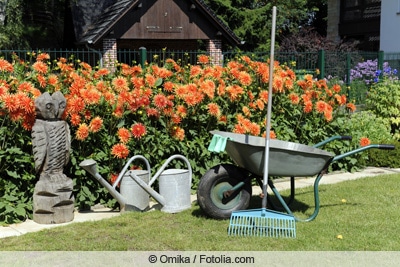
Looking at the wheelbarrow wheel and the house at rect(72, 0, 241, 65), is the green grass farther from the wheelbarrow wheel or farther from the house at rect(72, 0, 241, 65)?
the house at rect(72, 0, 241, 65)

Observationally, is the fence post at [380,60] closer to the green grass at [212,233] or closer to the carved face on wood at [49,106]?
the green grass at [212,233]

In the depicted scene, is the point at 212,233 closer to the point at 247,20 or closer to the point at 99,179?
the point at 99,179

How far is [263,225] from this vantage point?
419 centimetres

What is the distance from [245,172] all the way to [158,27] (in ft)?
46.7

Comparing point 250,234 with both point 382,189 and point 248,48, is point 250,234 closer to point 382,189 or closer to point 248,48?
point 382,189

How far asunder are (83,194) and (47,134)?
820 mm

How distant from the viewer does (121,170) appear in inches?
216

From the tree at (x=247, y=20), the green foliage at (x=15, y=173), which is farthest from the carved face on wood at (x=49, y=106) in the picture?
the tree at (x=247, y=20)

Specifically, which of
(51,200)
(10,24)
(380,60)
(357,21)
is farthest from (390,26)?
(51,200)

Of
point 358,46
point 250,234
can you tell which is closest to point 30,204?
point 250,234

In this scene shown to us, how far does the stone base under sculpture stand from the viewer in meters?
4.75

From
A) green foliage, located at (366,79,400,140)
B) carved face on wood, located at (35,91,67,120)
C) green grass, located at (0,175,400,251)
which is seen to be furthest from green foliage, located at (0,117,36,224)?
green foliage, located at (366,79,400,140)

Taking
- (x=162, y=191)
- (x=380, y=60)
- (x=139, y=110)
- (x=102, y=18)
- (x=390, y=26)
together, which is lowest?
(x=162, y=191)

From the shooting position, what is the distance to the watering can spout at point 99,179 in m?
4.66
